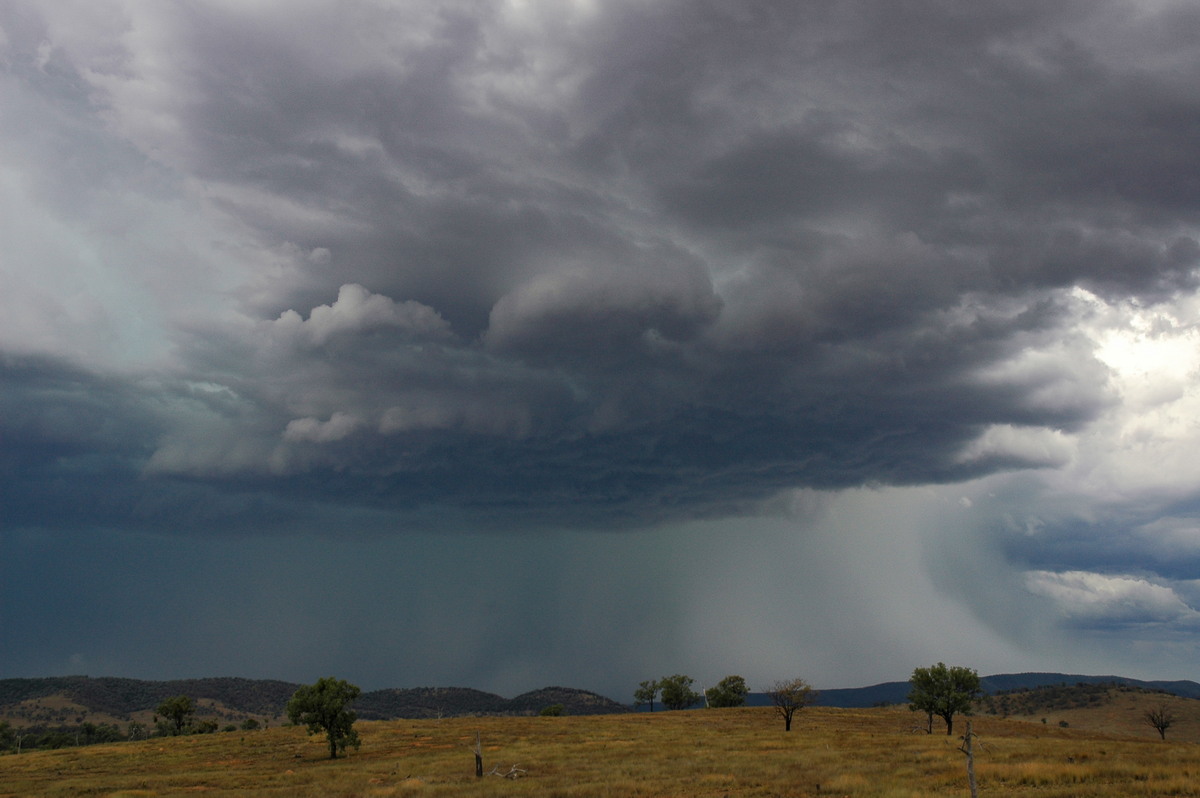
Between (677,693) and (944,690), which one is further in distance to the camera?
(677,693)

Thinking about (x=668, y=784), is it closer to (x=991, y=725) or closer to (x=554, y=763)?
(x=554, y=763)

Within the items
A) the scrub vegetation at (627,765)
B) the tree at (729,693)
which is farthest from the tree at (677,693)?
the scrub vegetation at (627,765)

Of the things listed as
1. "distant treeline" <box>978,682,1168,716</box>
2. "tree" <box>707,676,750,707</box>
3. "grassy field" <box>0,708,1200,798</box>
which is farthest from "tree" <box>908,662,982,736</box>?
"distant treeline" <box>978,682,1168,716</box>

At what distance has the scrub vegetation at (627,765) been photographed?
41438 millimetres

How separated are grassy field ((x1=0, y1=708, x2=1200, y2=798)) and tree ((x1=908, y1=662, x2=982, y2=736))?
530 centimetres

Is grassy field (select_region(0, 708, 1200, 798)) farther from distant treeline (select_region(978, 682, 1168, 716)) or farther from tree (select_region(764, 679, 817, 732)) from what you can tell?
distant treeline (select_region(978, 682, 1168, 716))

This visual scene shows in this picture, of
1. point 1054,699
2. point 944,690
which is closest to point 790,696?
point 944,690

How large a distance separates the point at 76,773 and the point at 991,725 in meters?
115

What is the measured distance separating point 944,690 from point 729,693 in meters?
68.9

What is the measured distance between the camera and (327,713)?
7556 cm

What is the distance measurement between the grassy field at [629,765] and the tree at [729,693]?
5570cm

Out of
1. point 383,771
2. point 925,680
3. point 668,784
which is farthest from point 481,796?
point 925,680

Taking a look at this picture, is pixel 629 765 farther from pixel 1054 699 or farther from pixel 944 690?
pixel 1054 699

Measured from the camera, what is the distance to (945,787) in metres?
40.3
